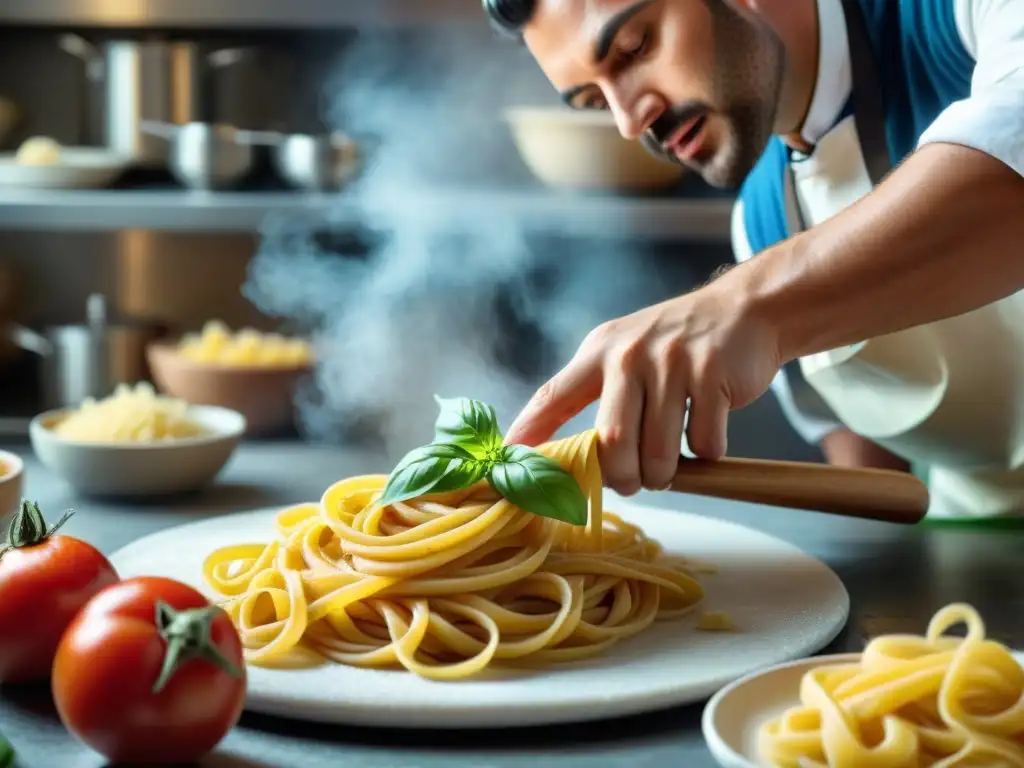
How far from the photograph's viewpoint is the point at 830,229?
4.44 ft

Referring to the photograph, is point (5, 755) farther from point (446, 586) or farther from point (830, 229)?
point (830, 229)

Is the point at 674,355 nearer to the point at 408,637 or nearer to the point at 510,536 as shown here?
the point at 510,536

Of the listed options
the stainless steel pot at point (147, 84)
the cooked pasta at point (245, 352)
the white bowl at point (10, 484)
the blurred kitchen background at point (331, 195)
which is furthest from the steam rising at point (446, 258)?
the white bowl at point (10, 484)

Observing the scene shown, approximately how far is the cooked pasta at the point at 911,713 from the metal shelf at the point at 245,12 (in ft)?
7.60

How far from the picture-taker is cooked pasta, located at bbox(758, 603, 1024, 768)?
37.1 inches

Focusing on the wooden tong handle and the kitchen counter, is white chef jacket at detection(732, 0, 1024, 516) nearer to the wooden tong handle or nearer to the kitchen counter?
the kitchen counter

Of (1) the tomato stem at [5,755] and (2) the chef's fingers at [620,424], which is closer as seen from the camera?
(1) the tomato stem at [5,755]

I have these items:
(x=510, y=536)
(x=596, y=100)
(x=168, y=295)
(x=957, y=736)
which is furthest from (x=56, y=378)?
(x=957, y=736)

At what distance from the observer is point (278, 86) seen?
3186 millimetres

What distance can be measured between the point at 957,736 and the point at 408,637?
0.51 meters

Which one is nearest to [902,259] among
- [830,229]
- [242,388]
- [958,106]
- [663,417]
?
[830,229]

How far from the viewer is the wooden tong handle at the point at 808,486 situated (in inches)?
56.9

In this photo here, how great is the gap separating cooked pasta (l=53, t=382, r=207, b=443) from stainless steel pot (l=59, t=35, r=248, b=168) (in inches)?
47.5

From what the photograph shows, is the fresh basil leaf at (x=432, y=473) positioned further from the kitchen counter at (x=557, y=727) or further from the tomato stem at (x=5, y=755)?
the tomato stem at (x=5, y=755)
